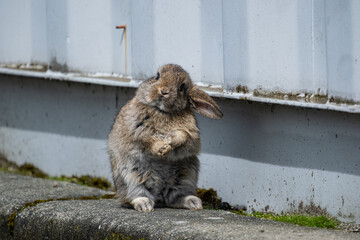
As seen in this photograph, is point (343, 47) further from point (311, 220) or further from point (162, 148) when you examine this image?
point (162, 148)

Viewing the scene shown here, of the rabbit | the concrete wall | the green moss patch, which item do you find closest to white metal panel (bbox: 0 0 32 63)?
the concrete wall

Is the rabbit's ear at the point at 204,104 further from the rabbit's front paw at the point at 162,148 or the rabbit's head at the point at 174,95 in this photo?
the rabbit's front paw at the point at 162,148

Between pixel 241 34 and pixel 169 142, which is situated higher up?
pixel 241 34

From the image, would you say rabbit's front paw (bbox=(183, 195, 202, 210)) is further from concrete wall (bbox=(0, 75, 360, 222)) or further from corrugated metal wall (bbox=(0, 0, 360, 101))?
corrugated metal wall (bbox=(0, 0, 360, 101))

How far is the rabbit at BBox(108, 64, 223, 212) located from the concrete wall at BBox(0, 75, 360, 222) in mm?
521

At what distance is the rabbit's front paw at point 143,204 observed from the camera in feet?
16.7

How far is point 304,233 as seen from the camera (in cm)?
406

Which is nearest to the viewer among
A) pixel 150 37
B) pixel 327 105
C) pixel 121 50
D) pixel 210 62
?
pixel 327 105

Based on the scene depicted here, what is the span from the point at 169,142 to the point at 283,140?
3.10 ft

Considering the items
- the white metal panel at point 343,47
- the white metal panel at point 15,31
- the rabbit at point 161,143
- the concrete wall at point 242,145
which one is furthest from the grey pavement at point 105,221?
the white metal panel at point 15,31

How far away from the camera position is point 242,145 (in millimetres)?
5641

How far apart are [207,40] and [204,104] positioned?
31.8 inches

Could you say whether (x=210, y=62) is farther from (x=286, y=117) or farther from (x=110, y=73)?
(x=110, y=73)

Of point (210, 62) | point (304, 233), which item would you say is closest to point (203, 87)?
point (210, 62)
